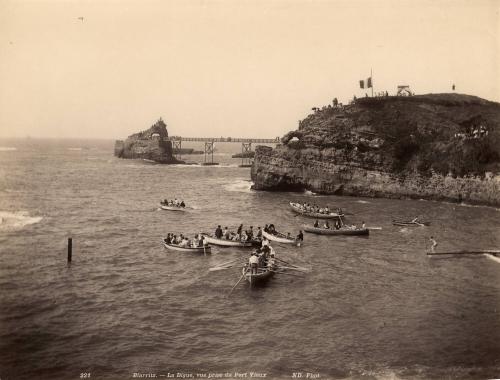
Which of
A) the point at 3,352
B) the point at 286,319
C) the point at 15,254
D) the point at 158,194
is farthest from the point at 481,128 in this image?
the point at 3,352

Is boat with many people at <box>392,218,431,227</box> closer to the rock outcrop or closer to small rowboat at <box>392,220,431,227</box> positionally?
small rowboat at <box>392,220,431,227</box>

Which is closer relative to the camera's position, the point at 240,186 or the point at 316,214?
the point at 316,214

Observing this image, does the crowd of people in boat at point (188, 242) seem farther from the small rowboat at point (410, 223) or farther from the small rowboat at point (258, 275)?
the small rowboat at point (410, 223)

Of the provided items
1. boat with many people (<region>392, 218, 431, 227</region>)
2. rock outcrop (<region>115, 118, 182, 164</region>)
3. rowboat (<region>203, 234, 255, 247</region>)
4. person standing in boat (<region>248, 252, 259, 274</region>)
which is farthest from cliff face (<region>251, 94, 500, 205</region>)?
rock outcrop (<region>115, 118, 182, 164</region>)

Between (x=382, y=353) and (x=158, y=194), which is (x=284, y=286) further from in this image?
(x=158, y=194)

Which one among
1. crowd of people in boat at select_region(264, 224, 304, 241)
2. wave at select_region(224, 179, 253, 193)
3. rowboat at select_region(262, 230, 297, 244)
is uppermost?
wave at select_region(224, 179, 253, 193)

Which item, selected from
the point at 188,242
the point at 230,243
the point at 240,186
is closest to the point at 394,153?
the point at 240,186

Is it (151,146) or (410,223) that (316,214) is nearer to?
(410,223)
